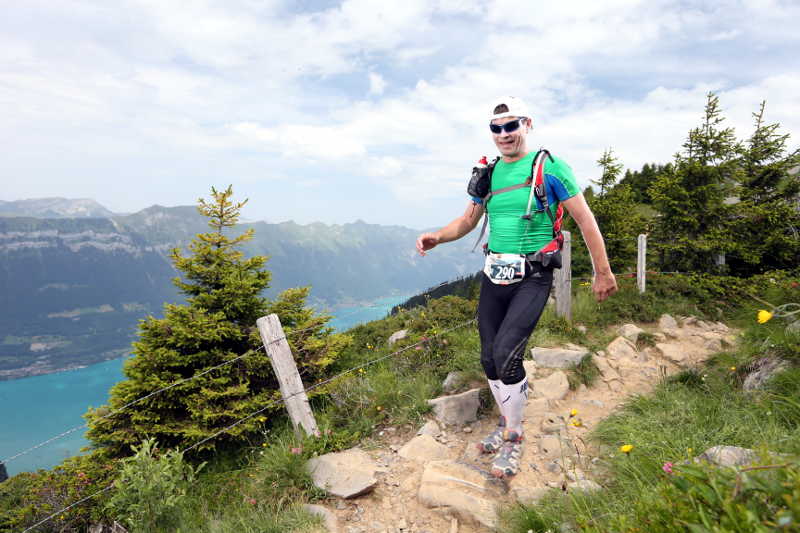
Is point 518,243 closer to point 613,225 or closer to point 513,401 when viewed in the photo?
point 513,401

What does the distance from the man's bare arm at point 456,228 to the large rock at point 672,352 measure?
4.57 metres

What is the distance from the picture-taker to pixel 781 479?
133 centimetres

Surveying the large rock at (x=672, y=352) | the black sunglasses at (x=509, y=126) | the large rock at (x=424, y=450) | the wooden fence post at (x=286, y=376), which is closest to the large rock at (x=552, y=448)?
the large rock at (x=424, y=450)

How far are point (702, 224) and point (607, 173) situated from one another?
5.46 meters

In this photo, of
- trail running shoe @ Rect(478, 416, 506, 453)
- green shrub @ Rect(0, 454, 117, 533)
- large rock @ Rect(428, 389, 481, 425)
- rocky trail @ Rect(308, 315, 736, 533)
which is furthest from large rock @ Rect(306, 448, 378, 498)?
green shrub @ Rect(0, 454, 117, 533)

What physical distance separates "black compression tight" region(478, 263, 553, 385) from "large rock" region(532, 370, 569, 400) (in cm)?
161

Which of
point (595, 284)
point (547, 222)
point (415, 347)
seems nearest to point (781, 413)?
point (595, 284)

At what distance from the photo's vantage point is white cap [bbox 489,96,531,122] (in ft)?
10.5

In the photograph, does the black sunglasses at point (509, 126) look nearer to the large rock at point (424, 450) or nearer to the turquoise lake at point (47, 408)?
the large rock at point (424, 450)

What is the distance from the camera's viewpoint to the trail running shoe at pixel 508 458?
3.42 metres

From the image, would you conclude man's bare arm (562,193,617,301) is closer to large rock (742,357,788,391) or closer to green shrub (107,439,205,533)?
large rock (742,357,788,391)

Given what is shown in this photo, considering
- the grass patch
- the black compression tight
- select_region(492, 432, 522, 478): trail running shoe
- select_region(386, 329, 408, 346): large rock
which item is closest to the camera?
the grass patch

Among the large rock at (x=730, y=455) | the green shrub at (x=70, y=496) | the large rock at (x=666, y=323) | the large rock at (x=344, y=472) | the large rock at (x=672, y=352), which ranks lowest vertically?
the green shrub at (x=70, y=496)

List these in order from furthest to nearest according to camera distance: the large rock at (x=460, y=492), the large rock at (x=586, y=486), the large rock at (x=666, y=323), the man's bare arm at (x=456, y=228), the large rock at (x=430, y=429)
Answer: the large rock at (x=666, y=323) < the large rock at (x=430, y=429) < the man's bare arm at (x=456, y=228) < the large rock at (x=460, y=492) < the large rock at (x=586, y=486)
